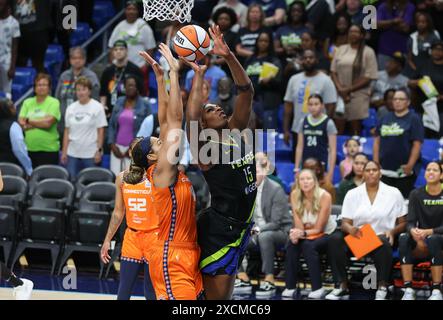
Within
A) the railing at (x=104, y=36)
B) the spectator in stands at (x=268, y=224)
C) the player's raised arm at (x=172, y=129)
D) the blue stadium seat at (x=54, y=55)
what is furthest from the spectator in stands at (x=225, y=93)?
the player's raised arm at (x=172, y=129)

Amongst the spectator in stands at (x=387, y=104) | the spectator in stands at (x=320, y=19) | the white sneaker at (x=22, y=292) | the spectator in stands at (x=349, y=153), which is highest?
the spectator in stands at (x=320, y=19)

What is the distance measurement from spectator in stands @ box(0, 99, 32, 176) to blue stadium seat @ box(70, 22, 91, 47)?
13.1ft

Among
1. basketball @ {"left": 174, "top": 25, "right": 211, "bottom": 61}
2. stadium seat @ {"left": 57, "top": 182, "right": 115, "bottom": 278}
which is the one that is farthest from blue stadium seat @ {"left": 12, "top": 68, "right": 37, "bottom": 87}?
basketball @ {"left": 174, "top": 25, "right": 211, "bottom": 61}

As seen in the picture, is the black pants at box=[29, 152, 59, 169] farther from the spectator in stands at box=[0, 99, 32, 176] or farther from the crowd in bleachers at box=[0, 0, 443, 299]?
the spectator in stands at box=[0, 99, 32, 176]

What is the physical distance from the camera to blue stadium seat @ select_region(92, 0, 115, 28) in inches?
680

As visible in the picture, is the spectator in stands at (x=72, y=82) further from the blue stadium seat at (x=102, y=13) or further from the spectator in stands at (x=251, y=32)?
the blue stadium seat at (x=102, y=13)

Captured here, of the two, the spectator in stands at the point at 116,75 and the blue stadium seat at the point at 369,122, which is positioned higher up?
the spectator in stands at the point at 116,75

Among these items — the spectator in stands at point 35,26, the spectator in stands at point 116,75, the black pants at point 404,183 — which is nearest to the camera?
the black pants at point 404,183

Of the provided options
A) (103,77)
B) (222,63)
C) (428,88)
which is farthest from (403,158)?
(103,77)

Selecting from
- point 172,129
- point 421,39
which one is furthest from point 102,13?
point 172,129

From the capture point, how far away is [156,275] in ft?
24.3

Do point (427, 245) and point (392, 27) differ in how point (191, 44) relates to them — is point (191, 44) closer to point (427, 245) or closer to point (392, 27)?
point (427, 245)

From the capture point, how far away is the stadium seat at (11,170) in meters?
12.8

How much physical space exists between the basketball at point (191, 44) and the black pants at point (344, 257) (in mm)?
4258
